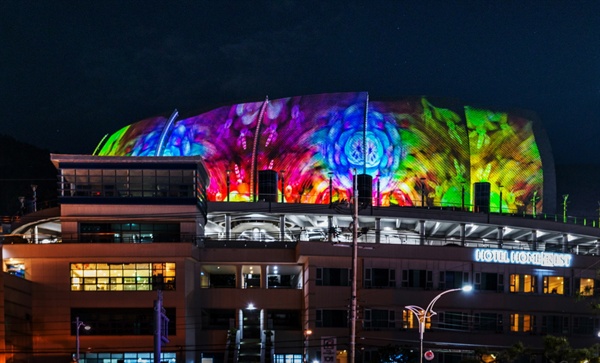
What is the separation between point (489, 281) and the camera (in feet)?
188

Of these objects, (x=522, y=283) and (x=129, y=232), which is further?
(x=522, y=283)

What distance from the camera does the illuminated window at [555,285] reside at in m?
59.3

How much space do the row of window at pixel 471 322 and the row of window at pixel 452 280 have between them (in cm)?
214

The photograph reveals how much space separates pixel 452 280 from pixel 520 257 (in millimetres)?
6011

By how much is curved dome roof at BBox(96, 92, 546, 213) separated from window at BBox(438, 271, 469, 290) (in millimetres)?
19182

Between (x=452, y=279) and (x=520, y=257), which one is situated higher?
(x=520, y=257)

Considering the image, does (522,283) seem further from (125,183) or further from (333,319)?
(125,183)

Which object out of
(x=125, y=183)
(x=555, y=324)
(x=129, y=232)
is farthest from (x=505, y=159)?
(x=129, y=232)

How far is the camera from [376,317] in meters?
53.7

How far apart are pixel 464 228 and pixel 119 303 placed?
31448 mm

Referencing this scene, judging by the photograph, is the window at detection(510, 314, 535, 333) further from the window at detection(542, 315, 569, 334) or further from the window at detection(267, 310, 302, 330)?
the window at detection(267, 310, 302, 330)

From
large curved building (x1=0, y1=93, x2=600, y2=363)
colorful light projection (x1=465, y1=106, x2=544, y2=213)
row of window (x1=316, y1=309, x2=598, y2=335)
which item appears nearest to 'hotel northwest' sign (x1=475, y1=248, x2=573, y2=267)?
large curved building (x1=0, y1=93, x2=600, y2=363)

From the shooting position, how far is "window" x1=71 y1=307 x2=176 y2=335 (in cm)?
5216

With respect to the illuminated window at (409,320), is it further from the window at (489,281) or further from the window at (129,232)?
the window at (129,232)
